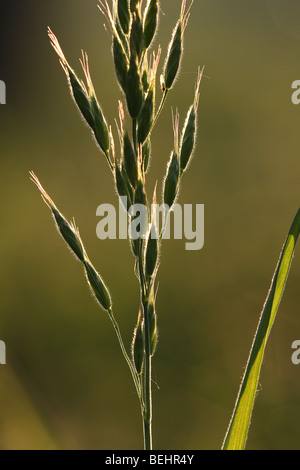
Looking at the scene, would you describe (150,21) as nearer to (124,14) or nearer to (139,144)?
(124,14)

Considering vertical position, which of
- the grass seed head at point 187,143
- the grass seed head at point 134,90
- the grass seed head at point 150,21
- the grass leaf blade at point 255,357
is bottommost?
the grass leaf blade at point 255,357

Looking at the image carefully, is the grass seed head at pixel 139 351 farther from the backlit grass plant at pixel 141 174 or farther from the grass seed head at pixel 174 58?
the grass seed head at pixel 174 58

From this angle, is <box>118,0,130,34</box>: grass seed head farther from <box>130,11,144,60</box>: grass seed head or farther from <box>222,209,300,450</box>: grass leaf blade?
<box>222,209,300,450</box>: grass leaf blade

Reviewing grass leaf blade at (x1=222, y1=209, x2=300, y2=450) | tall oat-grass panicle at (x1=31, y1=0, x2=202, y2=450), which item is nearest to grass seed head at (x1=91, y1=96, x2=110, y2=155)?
tall oat-grass panicle at (x1=31, y1=0, x2=202, y2=450)

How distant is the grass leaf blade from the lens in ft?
1.84

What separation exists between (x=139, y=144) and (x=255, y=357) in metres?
0.27

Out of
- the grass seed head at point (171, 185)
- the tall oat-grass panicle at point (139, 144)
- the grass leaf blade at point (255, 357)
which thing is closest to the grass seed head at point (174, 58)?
the tall oat-grass panicle at point (139, 144)

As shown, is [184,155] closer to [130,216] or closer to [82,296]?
[130,216]

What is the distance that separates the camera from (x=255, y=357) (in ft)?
1.84

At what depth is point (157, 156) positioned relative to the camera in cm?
204

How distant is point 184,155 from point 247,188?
1564mm

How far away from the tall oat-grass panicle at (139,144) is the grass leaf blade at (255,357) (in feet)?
0.32

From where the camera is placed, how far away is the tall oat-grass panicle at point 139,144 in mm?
561
